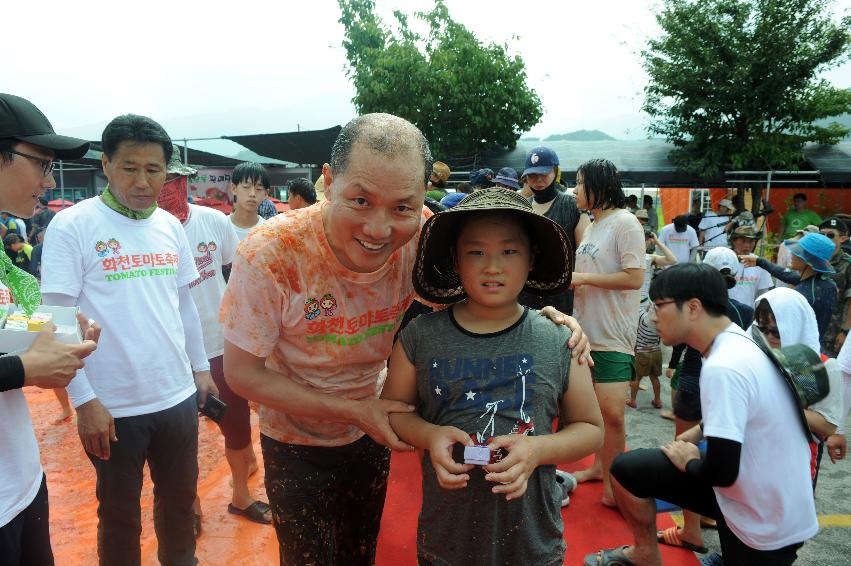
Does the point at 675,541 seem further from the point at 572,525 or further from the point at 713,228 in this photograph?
the point at 713,228

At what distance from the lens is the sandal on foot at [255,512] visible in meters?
3.28

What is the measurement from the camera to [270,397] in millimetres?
1720

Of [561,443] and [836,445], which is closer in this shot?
[561,443]

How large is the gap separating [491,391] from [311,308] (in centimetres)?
63

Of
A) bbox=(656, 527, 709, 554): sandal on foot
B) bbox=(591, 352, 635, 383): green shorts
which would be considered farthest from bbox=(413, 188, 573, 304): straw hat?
bbox=(656, 527, 709, 554): sandal on foot

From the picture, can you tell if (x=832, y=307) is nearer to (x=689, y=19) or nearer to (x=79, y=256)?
(x=79, y=256)

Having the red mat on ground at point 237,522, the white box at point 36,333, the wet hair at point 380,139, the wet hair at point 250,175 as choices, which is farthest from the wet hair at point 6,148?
the wet hair at point 250,175

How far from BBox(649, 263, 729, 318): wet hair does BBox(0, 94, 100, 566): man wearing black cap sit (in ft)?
7.73

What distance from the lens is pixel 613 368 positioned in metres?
3.42

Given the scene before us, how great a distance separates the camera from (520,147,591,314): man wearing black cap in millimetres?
3961

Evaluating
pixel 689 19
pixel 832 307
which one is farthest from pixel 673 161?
pixel 832 307

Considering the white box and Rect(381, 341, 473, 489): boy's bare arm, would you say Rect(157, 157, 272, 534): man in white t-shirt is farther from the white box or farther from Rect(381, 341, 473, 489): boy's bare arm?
Rect(381, 341, 473, 489): boy's bare arm

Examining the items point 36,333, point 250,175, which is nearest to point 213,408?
point 36,333

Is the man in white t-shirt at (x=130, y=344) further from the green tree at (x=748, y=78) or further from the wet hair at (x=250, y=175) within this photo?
the green tree at (x=748, y=78)
